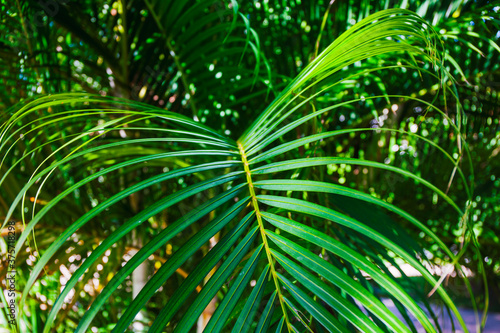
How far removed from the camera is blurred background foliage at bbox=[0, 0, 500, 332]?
2.05 ft

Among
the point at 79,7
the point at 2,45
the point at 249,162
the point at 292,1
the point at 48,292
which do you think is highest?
the point at 292,1

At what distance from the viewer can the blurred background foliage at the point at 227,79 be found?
2.05ft

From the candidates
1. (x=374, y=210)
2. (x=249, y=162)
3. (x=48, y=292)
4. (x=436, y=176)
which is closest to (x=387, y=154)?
(x=436, y=176)

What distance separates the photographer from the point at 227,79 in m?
0.66

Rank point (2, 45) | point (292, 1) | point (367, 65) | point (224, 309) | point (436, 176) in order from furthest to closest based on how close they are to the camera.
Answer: point (436, 176) → point (292, 1) → point (2, 45) → point (367, 65) → point (224, 309)

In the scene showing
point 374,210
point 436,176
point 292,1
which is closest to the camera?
point 374,210

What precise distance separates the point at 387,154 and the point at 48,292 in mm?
839

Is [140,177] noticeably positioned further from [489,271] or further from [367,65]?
[489,271]

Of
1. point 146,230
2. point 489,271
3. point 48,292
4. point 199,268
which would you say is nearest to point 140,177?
point 146,230

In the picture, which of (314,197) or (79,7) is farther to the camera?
(79,7)

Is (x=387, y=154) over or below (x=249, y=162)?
over

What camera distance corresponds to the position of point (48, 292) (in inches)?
31.1

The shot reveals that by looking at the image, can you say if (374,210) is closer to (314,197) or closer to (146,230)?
(314,197)

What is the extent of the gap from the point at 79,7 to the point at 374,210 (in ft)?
2.24
